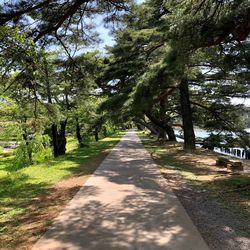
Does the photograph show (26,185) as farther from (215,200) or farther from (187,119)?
(187,119)

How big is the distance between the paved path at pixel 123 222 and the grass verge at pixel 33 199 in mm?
293

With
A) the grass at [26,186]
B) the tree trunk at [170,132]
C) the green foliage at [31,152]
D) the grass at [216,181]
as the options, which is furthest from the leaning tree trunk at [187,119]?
the green foliage at [31,152]

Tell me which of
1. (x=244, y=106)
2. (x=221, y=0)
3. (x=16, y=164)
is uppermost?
(x=221, y=0)

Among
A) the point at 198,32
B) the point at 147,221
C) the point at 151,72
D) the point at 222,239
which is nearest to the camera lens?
the point at 222,239

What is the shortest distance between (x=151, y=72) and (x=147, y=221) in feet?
22.3

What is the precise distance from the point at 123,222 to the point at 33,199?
3.07 meters

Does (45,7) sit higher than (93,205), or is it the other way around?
(45,7)

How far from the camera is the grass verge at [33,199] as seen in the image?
18.1 feet

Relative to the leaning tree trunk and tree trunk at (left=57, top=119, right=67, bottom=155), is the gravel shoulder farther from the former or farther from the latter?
tree trunk at (left=57, top=119, right=67, bottom=155)

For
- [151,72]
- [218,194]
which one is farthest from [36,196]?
[151,72]

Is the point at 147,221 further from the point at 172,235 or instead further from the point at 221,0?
the point at 221,0

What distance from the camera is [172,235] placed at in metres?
5.15

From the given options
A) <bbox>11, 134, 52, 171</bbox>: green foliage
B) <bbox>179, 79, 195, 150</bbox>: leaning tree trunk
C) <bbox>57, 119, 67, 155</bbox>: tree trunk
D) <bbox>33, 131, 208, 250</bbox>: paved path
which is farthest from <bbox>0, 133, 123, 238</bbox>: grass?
<bbox>57, 119, 67, 155</bbox>: tree trunk

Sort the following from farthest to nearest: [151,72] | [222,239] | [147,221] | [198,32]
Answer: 1. [151,72]
2. [198,32]
3. [147,221]
4. [222,239]
